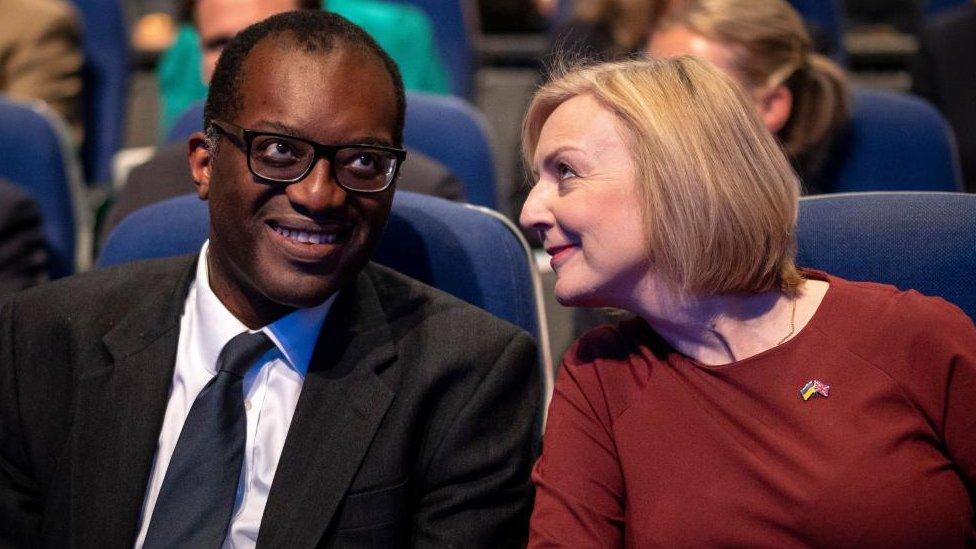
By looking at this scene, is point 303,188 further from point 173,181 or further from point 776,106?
point 776,106

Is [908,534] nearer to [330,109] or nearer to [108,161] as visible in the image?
[330,109]

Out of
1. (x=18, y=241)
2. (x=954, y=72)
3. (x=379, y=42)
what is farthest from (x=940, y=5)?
(x=18, y=241)

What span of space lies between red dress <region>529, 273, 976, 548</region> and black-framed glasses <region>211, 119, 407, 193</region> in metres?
0.35

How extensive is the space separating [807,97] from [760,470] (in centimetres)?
112

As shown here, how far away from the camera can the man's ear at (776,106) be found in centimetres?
220

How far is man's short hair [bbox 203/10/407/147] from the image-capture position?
1.39 meters

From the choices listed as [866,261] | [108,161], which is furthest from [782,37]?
[108,161]

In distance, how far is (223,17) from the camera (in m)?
2.69

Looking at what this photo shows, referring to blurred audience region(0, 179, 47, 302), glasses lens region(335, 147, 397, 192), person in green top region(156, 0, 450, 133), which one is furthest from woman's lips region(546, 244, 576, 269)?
person in green top region(156, 0, 450, 133)

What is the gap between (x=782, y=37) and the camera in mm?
2211

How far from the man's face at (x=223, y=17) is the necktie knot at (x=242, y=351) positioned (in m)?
1.30

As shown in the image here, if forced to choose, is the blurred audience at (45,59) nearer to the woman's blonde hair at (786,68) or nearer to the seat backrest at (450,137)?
the seat backrest at (450,137)

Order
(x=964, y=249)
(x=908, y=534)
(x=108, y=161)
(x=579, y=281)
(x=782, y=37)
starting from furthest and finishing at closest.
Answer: (x=108, y=161), (x=782, y=37), (x=964, y=249), (x=579, y=281), (x=908, y=534)

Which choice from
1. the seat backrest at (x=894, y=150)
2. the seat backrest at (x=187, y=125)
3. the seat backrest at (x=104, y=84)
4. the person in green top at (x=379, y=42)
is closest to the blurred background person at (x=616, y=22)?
the person in green top at (x=379, y=42)
